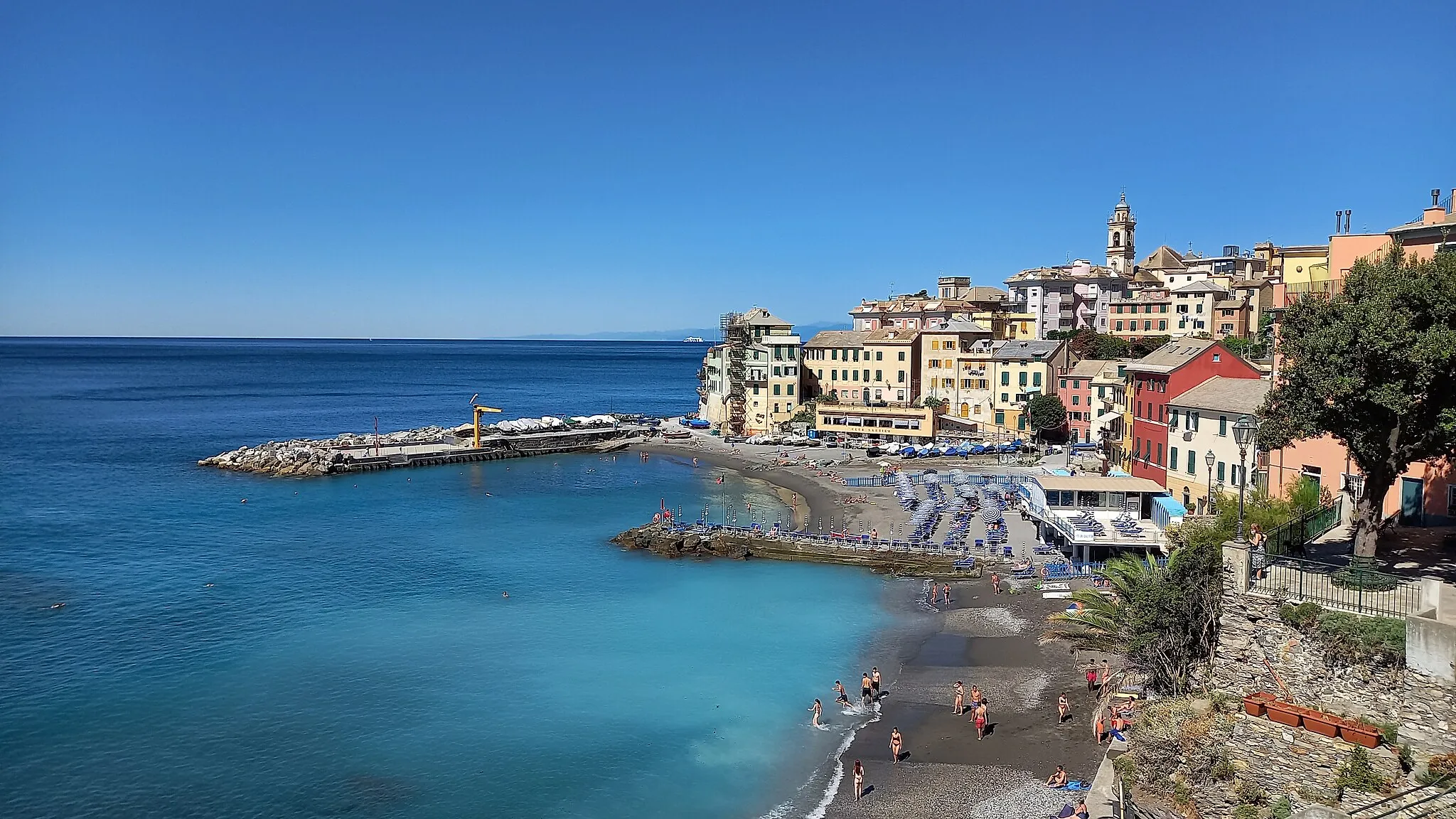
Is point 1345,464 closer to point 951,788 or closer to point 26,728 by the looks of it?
point 951,788

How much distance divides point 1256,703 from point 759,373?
259 ft

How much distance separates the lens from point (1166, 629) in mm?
23812

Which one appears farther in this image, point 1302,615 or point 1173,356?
A: point 1173,356

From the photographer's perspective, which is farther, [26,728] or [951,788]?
[26,728]

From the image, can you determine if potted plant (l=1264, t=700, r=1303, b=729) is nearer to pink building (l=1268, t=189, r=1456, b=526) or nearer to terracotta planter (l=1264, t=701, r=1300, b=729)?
terracotta planter (l=1264, t=701, r=1300, b=729)

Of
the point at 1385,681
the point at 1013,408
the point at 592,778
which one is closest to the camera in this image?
the point at 1385,681

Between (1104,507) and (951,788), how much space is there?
23.8 meters

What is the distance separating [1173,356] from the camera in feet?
161

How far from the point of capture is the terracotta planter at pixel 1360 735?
18062 millimetres

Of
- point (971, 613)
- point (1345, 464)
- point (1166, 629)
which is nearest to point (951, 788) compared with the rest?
point (1166, 629)

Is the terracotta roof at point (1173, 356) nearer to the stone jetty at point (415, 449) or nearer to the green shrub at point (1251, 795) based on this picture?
the green shrub at point (1251, 795)

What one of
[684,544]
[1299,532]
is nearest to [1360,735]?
[1299,532]

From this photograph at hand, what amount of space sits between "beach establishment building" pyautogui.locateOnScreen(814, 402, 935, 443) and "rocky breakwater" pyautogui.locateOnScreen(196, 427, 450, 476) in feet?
140

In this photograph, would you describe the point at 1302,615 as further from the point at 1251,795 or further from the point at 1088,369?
the point at 1088,369
